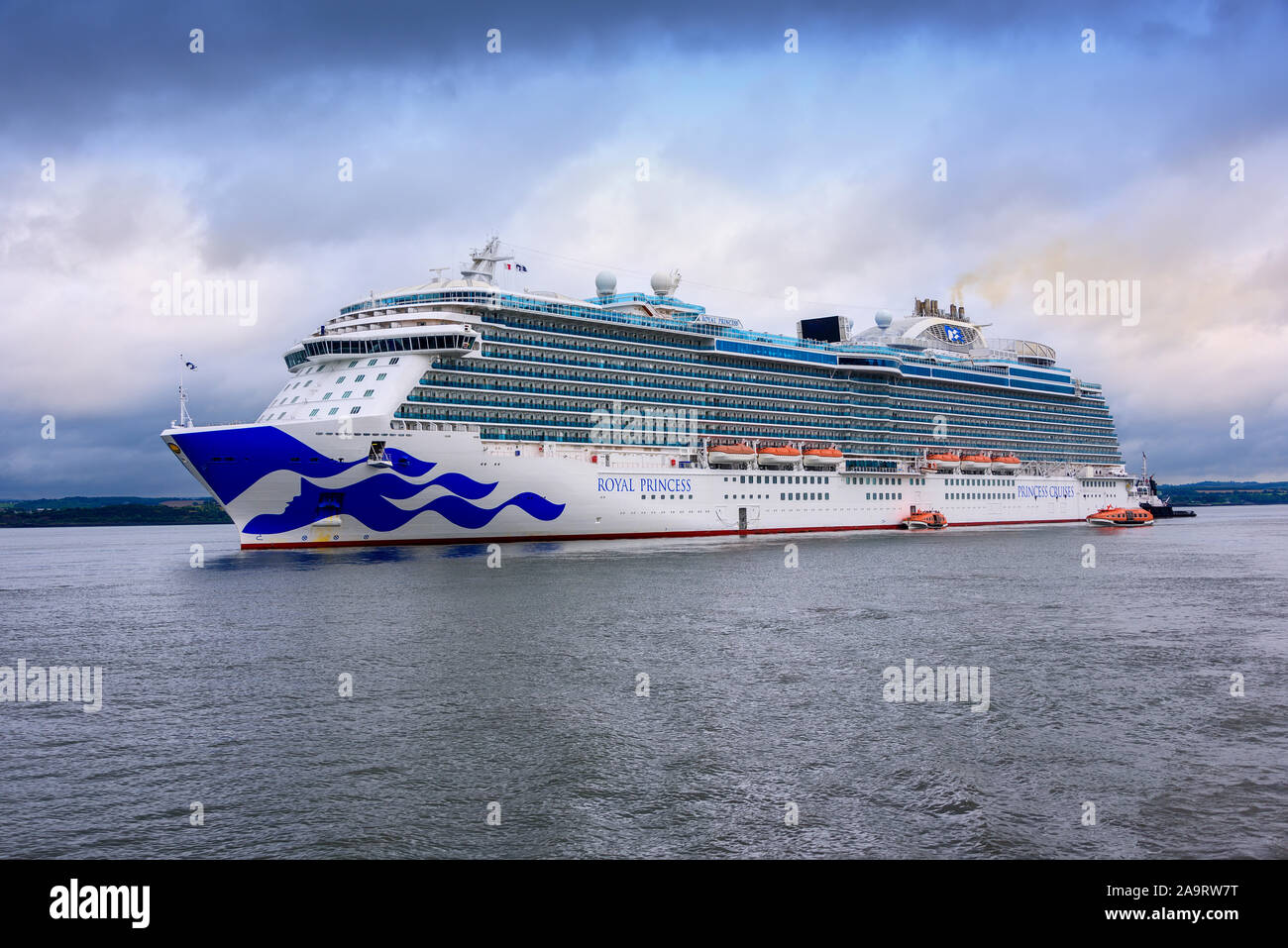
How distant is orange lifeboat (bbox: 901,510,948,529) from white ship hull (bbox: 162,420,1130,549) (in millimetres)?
16003

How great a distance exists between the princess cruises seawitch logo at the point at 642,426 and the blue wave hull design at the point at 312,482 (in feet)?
47.6

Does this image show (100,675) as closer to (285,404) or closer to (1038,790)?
(1038,790)

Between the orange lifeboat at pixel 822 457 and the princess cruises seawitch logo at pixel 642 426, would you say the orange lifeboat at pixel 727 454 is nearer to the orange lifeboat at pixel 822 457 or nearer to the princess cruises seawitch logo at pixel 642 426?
the princess cruises seawitch logo at pixel 642 426

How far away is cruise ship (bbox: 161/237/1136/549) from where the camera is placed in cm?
6175

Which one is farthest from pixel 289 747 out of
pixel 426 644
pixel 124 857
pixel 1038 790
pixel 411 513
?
pixel 411 513

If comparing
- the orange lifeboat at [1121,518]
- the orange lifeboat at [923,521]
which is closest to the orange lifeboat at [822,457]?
the orange lifeboat at [923,521]

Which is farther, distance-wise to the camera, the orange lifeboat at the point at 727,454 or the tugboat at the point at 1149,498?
the tugboat at the point at 1149,498

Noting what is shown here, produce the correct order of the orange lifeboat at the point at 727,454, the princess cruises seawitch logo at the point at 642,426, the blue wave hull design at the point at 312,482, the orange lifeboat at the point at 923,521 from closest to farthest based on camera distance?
the blue wave hull design at the point at 312,482
the princess cruises seawitch logo at the point at 642,426
the orange lifeboat at the point at 727,454
the orange lifeboat at the point at 923,521

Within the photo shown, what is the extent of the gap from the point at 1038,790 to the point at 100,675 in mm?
24016

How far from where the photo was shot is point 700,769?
17156mm

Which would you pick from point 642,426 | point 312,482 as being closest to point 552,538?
point 642,426

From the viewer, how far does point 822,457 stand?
3671 inches

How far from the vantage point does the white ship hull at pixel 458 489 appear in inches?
2361

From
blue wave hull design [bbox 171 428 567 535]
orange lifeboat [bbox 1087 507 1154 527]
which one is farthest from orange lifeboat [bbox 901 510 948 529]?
blue wave hull design [bbox 171 428 567 535]
